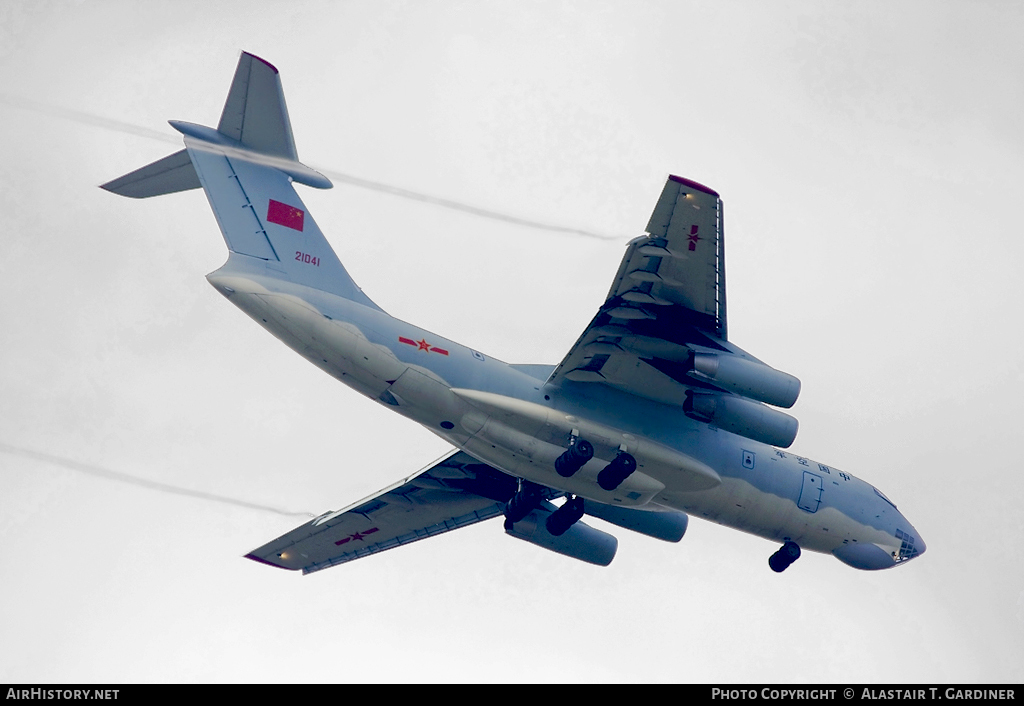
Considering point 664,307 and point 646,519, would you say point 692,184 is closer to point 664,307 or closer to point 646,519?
point 664,307

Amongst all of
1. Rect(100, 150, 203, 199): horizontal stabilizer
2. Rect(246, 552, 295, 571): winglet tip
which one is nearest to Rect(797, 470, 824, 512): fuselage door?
Rect(246, 552, 295, 571): winglet tip

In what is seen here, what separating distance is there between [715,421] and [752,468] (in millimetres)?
1176

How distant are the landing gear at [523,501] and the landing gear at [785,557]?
118 inches

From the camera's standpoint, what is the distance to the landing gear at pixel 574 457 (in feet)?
47.6

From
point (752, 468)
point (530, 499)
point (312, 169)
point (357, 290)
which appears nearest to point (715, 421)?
point (752, 468)

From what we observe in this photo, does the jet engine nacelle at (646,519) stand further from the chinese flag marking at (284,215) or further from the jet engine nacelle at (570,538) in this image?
the chinese flag marking at (284,215)

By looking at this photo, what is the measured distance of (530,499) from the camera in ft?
54.6

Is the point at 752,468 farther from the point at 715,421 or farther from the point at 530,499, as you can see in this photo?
the point at 530,499

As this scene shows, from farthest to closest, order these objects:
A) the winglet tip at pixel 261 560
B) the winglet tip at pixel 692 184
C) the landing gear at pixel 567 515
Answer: the winglet tip at pixel 261 560 < the landing gear at pixel 567 515 < the winglet tip at pixel 692 184

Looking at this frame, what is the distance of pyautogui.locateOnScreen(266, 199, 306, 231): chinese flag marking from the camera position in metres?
14.3

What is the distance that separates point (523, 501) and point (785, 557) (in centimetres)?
333

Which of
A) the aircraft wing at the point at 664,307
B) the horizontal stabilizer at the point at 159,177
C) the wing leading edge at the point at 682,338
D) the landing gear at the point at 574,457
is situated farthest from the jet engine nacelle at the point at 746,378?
the horizontal stabilizer at the point at 159,177

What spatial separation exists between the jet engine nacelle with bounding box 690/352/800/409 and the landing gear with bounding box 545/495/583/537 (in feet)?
10.0
